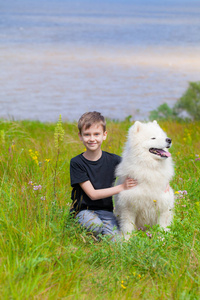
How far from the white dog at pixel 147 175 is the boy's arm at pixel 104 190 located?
0.05m

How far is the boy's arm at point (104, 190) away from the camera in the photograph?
3.60 meters

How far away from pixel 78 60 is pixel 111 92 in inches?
336

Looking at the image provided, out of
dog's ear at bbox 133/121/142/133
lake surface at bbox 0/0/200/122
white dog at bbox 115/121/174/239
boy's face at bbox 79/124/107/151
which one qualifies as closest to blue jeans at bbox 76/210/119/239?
white dog at bbox 115/121/174/239

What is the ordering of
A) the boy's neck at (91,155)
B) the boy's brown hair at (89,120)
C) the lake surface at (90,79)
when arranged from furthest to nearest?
the lake surface at (90,79)
the boy's neck at (91,155)
the boy's brown hair at (89,120)

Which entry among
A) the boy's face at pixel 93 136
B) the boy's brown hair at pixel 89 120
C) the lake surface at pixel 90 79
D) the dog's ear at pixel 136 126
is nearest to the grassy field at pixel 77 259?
the boy's face at pixel 93 136

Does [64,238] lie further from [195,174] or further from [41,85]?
[41,85]

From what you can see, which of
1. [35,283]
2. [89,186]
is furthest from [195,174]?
[35,283]

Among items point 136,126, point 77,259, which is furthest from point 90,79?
point 77,259

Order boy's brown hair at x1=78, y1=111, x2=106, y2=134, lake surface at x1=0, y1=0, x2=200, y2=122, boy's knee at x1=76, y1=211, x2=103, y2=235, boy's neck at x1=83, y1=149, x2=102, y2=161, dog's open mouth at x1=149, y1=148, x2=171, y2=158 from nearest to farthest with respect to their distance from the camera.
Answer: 1. dog's open mouth at x1=149, y1=148, x2=171, y2=158
2. boy's knee at x1=76, y1=211, x2=103, y2=235
3. boy's brown hair at x1=78, y1=111, x2=106, y2=134
4. boy's neck at x1=83, y1=149, x2=102, y2=161
5. lake surface at x1=0, y1=0, x2=200, y2=122

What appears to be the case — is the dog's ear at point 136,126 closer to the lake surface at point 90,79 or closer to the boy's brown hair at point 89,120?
the boy's brown hair at point 89,120

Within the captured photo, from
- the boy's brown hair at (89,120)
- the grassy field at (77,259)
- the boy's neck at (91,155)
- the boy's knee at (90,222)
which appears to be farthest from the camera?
the boy's neck at (91,155)

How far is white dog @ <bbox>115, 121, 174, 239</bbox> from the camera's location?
348 centimetres

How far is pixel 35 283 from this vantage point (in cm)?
229

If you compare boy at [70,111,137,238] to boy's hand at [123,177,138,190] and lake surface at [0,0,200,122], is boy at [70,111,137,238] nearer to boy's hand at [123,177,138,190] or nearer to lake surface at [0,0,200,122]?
boy's hand at [123,177,138,190]
